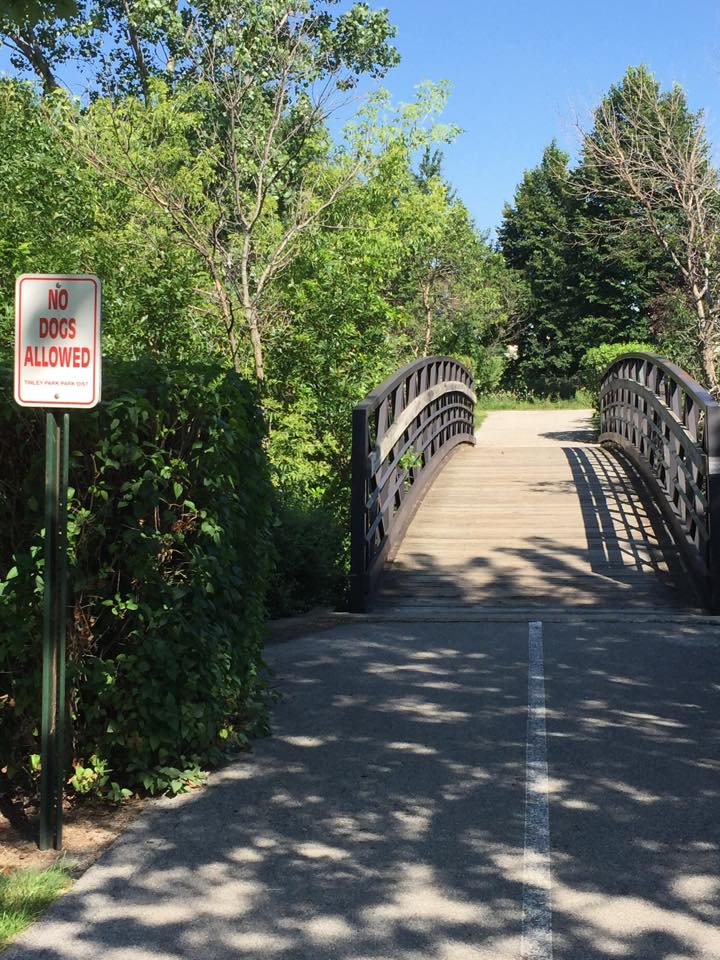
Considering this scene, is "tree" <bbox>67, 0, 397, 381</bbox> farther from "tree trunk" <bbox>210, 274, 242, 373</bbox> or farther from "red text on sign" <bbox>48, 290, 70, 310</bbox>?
"red text on sign" <bbox>48, 290, 70, 310</bbox>

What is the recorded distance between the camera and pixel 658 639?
834 centimetres

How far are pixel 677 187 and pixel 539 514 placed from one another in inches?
214

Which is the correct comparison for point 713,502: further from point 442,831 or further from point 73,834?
point 73,834

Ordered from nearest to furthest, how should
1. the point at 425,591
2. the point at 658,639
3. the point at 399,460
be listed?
the point at 658,639
the point at 425,591
the point at 399,460

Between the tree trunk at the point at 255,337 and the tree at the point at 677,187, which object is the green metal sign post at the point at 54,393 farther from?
the tree at the point at 677,187

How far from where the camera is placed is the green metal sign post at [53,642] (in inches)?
183

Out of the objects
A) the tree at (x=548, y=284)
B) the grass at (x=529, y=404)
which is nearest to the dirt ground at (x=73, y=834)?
the grass at (x=529, y=404)

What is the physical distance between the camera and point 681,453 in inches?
508

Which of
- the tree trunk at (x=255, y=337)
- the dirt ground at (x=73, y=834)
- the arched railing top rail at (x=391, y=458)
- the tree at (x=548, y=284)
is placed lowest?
the dirt ground at (x=73, y=834)

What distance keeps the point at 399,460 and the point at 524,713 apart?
6.40m

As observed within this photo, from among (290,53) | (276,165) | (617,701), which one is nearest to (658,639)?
(617,701)

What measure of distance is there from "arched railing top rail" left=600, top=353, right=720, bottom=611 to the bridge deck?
1.05ft

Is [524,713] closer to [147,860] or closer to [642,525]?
[147,860]

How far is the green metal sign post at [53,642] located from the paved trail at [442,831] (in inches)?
12.2
